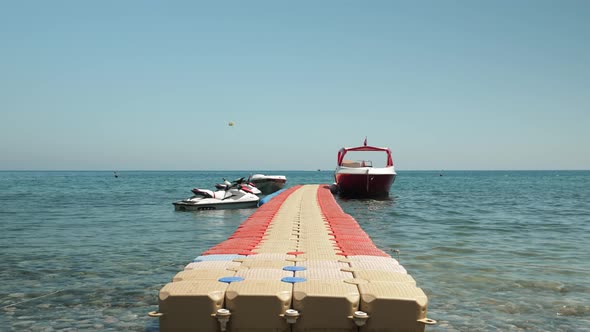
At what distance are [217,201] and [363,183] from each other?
51.1 feet

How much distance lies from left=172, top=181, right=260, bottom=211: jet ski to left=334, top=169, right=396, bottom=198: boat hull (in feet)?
37.6

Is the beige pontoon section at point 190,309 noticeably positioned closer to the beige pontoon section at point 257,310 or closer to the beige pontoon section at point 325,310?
the beige pontoon section at point 257,310

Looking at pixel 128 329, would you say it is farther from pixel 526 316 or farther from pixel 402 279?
pixel 526 316

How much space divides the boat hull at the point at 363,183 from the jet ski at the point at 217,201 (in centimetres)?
1146

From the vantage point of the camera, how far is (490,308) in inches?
371

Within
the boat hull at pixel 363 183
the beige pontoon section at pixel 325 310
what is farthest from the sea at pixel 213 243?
the boat hull at pixel 363 183

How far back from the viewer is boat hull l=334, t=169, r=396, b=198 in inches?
1697

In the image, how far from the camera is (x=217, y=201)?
108ft

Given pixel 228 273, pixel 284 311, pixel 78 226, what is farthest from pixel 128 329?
pixel 78 226

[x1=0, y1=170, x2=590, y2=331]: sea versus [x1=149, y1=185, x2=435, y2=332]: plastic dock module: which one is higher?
[x1=149, y1=185, x2=435, y2=332]: plastic dock module

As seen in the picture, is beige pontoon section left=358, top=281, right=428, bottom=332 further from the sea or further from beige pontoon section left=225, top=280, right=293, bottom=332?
the sea

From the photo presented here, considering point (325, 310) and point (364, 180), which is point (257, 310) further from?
point (364, 180)

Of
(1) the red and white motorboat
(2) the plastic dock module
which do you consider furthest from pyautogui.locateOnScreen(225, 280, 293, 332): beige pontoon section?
(1) the red and white motorboat

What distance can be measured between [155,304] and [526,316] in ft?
23.7
